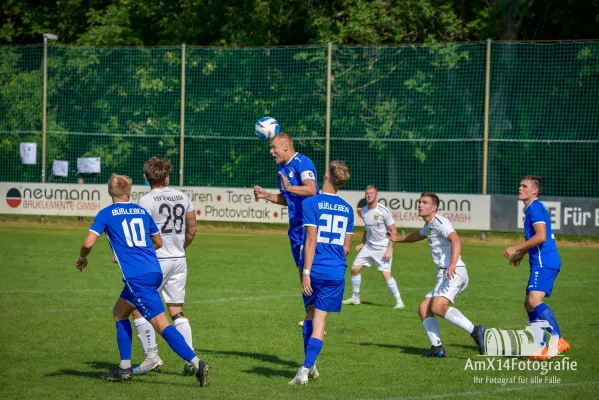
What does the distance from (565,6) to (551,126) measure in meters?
5.26

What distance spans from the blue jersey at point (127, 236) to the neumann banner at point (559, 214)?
18.0 metres

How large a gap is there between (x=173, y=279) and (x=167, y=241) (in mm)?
399

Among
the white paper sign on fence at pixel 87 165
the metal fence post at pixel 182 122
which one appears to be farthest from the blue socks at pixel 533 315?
the white paper sign on fence at pixel 87 165

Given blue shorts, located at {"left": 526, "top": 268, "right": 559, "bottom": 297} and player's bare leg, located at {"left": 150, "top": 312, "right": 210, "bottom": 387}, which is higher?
blue shorts, located at {"left": 526, "top": 268, "right": 559, "bottom": 297}

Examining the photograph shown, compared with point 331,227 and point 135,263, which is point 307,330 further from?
point 135,263

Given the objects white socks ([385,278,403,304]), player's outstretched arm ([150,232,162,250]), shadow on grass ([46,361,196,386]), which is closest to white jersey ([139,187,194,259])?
player's outstretched arm ([150,232,162,250])

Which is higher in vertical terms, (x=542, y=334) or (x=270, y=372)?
(x=542, y=334)

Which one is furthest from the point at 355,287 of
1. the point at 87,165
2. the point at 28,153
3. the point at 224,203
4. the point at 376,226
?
the point at 28,153

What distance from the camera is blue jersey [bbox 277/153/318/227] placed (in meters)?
9.92

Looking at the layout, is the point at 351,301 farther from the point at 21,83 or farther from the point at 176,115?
the point at 21,83

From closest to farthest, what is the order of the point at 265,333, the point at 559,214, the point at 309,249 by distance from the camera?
1. the point at 309,249
2. the point at 265,333
3. the point at 559,214

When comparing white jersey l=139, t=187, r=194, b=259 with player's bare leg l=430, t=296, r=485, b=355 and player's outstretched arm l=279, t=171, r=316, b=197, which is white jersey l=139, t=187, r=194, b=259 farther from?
player's bare leg l=430, t=296, r=485, b=355

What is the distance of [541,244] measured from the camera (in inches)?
416

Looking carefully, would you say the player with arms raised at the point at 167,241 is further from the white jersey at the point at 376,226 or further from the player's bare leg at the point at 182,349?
the white jersey at the point at 376,226
